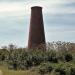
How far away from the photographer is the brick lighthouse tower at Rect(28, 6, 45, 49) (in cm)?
3103

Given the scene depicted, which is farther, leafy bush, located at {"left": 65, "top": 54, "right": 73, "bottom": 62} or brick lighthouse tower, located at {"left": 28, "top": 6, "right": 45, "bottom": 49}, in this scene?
brick lighthouse tower, located at {"left": 28, "top": 6, "right": 45, "bottom": 49}

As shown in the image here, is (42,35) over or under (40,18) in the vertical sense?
under

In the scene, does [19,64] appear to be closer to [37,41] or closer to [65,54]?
[65,54]

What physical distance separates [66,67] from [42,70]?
136 centimetres

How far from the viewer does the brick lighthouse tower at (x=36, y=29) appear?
3103cm

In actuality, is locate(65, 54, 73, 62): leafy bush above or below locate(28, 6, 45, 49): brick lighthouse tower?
below

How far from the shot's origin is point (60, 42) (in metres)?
25.4

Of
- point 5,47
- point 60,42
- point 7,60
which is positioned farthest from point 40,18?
point 7,60

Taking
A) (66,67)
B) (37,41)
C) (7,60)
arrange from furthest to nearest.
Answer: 1. (37,41)
2. (7,60)
3. (66,67)

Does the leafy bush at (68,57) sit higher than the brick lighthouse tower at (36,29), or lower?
lower

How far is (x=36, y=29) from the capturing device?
3158 cm

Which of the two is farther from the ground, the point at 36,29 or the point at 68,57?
the point at 36,29

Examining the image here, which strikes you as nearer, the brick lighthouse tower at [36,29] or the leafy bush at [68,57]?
the leafy bush at [68,57]

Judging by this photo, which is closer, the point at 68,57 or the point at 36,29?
the point at 68,57
